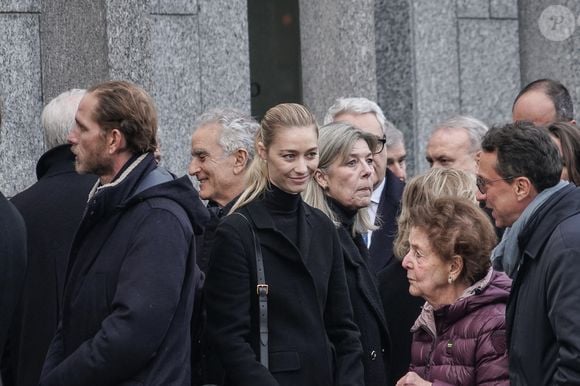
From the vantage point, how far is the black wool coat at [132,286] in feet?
15.3

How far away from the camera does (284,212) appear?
5594mm

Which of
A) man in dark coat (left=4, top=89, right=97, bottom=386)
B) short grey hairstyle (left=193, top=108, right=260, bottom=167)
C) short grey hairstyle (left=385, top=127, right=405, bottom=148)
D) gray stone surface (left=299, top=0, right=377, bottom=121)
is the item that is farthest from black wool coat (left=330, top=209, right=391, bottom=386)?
gray stone surface (left=299, top=0, right=377, bottom=121)

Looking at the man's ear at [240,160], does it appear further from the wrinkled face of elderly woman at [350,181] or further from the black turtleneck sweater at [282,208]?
the black turtleneck sweater at [282,208]

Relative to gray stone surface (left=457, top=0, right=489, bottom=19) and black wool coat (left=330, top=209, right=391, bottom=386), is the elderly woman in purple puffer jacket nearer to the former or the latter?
black wool coat (left=330, top=209, right=391, bottom=386)

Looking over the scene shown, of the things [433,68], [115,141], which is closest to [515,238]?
[115,141]

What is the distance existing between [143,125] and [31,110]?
8.74 feet

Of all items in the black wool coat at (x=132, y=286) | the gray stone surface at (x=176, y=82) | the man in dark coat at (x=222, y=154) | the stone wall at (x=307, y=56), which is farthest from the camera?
the gray stone surface at (x=176, y=82)

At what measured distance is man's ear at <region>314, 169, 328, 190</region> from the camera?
247 inches

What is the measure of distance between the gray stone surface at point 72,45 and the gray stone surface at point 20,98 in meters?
0.07

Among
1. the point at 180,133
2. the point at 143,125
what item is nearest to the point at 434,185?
the point at 143,125

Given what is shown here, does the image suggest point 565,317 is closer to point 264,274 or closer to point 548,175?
point 548,175

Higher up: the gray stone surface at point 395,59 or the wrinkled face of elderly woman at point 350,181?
the gray stone surface at point 395,59

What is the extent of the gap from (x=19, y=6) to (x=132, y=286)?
3381mm

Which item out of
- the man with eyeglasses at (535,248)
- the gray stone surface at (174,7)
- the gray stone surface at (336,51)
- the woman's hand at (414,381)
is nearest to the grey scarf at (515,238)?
the man with eyeglasses at (535,248)
